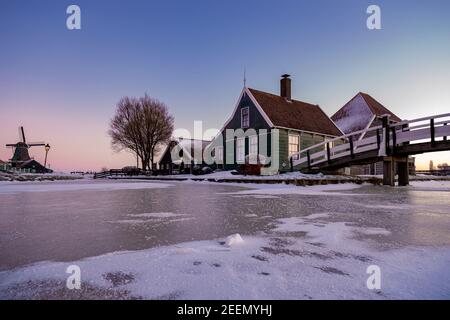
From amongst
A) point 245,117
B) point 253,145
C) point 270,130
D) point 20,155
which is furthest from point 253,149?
point 20,155

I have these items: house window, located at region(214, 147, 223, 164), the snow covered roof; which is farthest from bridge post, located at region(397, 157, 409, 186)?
house window, located at region(214, 147, 223, 164)

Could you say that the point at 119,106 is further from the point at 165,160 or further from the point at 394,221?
the point at 394,221

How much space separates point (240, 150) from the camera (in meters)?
22.1

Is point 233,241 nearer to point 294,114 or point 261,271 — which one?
point 261,271

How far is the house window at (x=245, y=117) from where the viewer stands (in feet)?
70.1

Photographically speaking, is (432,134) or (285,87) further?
(285,87)

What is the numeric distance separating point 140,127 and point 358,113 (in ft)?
97.3

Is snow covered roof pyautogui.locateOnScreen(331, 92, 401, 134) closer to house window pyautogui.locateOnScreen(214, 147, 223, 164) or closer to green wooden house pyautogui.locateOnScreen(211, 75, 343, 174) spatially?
green wooden house pyautogui.locateOnScreen(211, 75, 343, 174)

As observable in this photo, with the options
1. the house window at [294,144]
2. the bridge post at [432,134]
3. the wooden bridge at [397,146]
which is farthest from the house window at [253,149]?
the bridge post at [432,134]

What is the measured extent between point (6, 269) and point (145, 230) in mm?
1682

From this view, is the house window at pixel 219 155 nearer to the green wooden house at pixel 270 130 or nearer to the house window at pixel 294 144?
the green wooden house at pixel 270 130

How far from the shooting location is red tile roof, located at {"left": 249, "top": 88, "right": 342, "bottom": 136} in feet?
67.5
